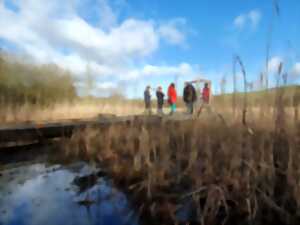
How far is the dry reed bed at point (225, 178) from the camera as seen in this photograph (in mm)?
1751

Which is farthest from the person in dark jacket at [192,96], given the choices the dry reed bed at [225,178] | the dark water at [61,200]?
the dark water at [61,200]

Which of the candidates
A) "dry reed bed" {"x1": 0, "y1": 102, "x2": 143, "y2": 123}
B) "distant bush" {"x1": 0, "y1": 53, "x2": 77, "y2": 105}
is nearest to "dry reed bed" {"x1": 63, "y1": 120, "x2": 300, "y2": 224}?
"dry reed bed" {"x1": 0, "y1": 102, "x2": 143, "y2": 123}

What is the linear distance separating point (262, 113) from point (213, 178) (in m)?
1.41

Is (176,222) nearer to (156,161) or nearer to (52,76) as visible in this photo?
(156,161)

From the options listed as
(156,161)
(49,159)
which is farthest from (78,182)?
(49,159)

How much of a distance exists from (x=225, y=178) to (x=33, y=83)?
13135 mm

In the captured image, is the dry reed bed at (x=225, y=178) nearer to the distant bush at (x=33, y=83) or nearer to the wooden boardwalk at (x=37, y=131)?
the wooden boardwalk at (x=37, y=131)

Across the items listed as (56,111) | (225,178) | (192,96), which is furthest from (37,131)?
(192,96)

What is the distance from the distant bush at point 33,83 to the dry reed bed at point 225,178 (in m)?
9.41

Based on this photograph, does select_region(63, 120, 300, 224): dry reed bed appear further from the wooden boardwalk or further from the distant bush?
the distant bush

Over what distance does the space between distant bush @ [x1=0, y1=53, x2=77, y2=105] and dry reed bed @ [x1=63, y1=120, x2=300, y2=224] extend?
9.41 meters

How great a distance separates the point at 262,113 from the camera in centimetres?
309

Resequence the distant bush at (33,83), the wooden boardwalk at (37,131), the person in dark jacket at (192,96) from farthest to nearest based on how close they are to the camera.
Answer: the distant bush at (33,83) → the person in dark jacket at (192,96) → the wooden boardwalk at (37,131)

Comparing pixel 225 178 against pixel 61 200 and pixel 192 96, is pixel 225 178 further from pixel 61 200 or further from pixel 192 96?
pixel 192 96
